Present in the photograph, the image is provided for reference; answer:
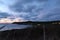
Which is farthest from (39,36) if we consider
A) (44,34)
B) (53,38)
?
(53,38)

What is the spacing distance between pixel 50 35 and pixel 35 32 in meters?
1.81

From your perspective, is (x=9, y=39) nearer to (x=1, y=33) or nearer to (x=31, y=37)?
(x=1, y=33)

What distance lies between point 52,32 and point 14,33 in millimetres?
4566

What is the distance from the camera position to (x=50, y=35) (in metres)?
14.6

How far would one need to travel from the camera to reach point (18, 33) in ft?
48.1

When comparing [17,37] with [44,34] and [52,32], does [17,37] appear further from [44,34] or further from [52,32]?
[52,32]

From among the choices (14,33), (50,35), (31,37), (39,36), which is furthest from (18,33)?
(50,35)

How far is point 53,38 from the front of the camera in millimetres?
14336

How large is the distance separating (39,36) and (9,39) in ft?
11.4

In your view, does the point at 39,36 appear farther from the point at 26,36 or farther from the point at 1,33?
the point at 1,33

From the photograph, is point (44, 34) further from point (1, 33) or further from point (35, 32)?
point (1, 33)

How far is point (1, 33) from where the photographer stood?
570 inches

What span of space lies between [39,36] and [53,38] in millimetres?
1641

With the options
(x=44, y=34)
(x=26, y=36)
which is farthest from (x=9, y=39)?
(x=44, y=34)
